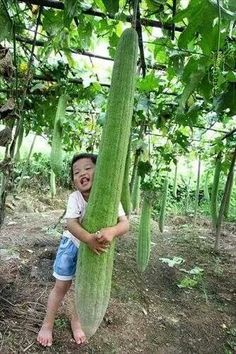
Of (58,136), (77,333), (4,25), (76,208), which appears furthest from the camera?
(58,136)

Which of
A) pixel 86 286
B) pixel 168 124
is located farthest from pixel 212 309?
pixel 86 286

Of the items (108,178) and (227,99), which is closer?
(108,178)

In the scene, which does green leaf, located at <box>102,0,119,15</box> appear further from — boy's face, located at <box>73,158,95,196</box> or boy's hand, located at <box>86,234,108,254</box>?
boy's face, located at <box>73,158,95,196</box>

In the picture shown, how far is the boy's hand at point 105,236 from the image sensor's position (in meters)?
1.58

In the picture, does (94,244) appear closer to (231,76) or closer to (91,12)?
(231,76)

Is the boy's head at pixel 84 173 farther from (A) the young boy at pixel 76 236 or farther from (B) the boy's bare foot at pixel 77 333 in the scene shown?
(B) the boy's bare foot at pixel 77 333

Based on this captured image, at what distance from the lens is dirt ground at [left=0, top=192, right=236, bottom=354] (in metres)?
3.12

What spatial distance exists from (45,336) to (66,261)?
0.55 metres

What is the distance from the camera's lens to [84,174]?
2.50m

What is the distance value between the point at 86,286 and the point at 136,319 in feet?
7.07

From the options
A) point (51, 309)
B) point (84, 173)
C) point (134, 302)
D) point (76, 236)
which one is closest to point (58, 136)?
point (84, 173)

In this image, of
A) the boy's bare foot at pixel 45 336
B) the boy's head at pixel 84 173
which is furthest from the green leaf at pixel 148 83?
the boy's bare foot at pixel 45 336

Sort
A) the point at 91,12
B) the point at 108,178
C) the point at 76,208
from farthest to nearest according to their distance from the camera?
the point at 91,12 → the point at 76,208 → the point at 108,178

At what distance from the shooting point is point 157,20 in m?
2.90
